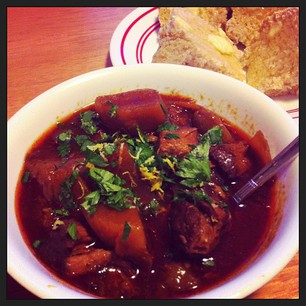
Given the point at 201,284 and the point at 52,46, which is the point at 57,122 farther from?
the point at 52,46

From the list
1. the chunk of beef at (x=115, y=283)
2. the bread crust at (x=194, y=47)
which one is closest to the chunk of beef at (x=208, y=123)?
the chunk of beef at (x=115, y=283)

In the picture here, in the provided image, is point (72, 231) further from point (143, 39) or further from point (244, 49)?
point (244, 49)

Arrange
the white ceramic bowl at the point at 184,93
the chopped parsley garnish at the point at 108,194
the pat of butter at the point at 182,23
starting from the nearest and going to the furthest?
the white ceramic bowl at the point at 184,93, the chopped parsley garnish at the point at 108,194, the pat of butter at the point at 182,23

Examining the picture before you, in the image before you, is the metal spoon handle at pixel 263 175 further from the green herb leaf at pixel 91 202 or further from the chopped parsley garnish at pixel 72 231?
the chopped parsley garnish at pixel 72 231

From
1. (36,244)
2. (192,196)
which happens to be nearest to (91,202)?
(36,244)

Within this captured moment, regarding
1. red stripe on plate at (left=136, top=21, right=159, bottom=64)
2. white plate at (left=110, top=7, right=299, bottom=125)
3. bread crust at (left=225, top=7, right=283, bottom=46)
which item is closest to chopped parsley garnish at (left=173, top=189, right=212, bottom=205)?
white plate at (left=110, top=7, right=299, bottom=125)

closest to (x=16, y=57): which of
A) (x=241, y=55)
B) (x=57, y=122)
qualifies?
(x=57, y=122)
